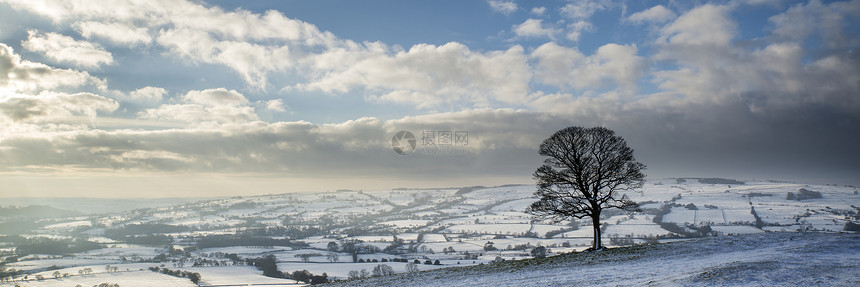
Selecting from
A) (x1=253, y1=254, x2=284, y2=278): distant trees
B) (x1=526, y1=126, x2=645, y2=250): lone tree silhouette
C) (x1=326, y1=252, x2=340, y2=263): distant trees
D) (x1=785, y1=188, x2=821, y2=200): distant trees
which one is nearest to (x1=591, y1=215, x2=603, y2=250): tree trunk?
(x1=526, y1=126, x2=645, y2=250): lone tree silhouette

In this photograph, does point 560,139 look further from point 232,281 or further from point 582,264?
point 232,281

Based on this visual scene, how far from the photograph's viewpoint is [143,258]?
4008 inches

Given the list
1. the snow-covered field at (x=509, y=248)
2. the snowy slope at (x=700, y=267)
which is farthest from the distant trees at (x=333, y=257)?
the snowy slope at (x=700, y=267)

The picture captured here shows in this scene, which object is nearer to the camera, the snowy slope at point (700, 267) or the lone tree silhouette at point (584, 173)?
the snowy slope at point (700, 267)

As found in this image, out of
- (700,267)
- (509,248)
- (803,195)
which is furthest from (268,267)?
(803,195)

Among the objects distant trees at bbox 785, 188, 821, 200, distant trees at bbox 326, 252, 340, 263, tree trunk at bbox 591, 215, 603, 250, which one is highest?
tree trunk at bbox 591, 215, 603, 250

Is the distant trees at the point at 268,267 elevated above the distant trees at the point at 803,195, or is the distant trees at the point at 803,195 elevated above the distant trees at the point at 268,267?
the distant trees at the point at 803,195

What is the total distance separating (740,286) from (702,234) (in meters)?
102

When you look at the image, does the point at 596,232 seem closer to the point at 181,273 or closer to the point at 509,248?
the point at 509,248

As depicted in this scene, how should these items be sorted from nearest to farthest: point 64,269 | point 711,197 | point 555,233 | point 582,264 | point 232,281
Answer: point 582,264, point 232,281, point 64,269, point 555,233, point 711,197

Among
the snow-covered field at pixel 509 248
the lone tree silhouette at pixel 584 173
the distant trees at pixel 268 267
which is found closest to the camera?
the snow-covered field at pixel 509 248

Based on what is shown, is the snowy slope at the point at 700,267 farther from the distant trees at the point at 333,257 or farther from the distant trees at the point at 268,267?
the distant trees at the point at 333,257

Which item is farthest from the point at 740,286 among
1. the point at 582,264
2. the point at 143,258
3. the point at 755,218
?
the point at 755,218

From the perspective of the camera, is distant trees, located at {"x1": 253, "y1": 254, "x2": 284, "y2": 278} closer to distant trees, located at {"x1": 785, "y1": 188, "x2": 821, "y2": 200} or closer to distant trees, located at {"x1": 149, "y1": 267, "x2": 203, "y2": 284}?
distant trees, located at {"x1": 149, "y1": 267, "x2": 203, "y2": 284}
